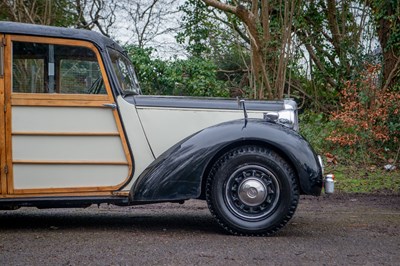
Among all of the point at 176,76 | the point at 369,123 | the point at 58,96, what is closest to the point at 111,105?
the point at 58,96

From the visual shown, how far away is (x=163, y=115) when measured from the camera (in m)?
6.16

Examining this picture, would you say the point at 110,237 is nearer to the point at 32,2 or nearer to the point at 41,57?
the point at 41,57

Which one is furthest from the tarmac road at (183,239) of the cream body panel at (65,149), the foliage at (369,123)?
the foliage at (369,123)

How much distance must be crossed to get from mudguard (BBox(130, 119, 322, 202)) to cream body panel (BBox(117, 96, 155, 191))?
24 centimetres

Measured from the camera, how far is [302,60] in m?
15.8

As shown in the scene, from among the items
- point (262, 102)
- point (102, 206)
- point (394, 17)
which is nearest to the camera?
point (262, 102)

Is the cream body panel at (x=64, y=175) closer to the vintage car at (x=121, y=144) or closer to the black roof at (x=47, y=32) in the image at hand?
the vintage car at (x=121, y=144)

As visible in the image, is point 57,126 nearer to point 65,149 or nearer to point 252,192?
point 65,149

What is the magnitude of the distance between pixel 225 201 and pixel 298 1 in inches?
366

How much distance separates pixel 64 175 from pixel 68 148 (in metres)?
0.25

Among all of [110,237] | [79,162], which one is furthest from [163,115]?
[110,237]

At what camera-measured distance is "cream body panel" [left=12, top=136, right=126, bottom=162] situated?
5.88 meters

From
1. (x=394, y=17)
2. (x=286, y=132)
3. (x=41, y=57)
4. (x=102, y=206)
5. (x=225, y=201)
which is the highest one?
(x=394, y=17)

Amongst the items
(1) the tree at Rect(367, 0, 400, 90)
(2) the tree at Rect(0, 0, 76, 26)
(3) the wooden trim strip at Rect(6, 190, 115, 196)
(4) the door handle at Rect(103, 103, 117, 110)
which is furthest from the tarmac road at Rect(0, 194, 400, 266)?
(2) the tree at Rect(0, 0, 76, 26)
